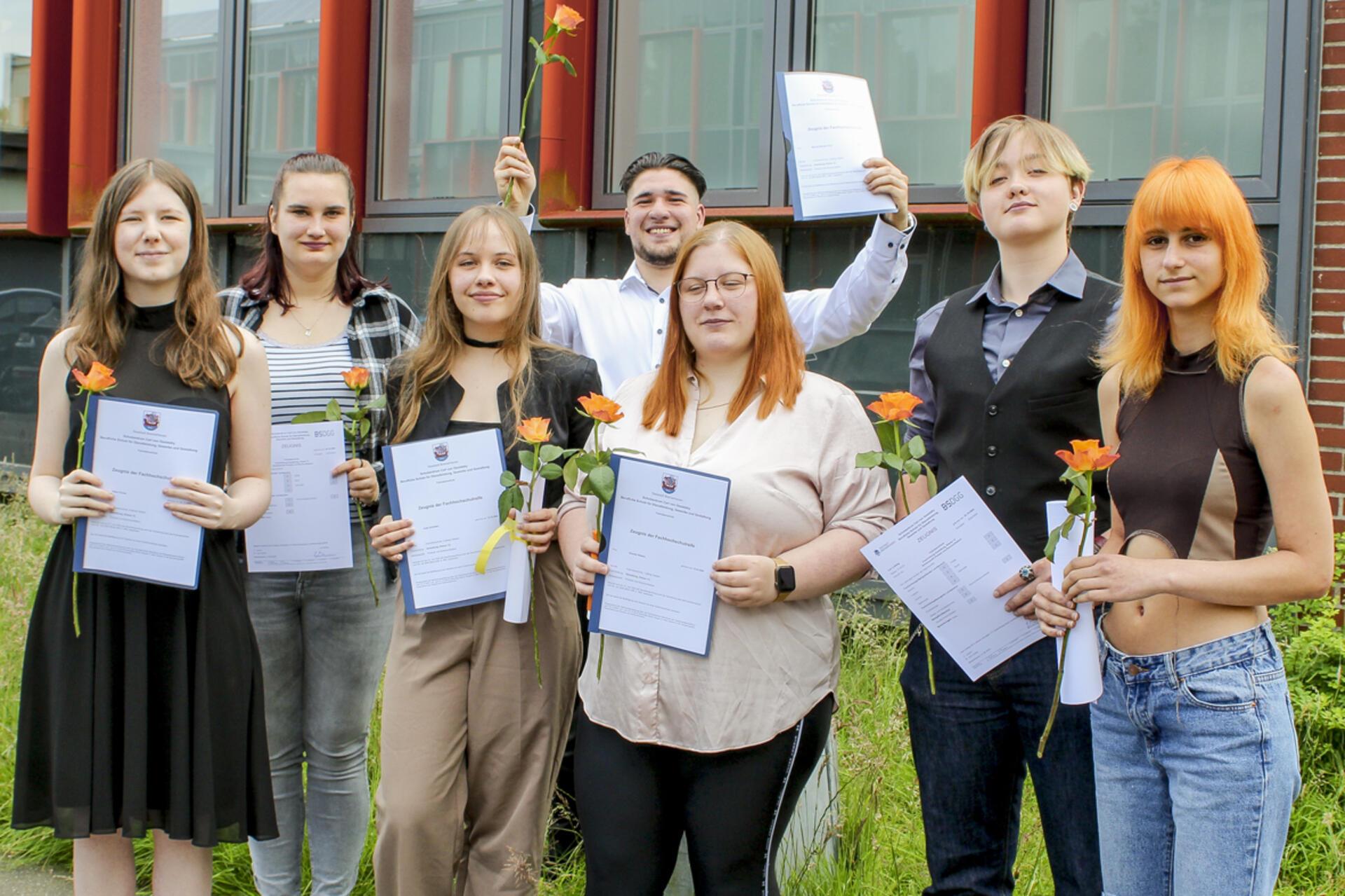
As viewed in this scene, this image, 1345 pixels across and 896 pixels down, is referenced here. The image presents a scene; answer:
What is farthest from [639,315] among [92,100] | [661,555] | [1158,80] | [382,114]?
[92,100]

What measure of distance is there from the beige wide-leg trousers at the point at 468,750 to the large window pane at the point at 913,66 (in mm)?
3366

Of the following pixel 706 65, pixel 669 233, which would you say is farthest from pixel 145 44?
pixel 669 233

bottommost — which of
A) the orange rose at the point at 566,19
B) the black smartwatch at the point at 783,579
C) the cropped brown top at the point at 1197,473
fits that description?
the black smartwatch at the point at 783,579

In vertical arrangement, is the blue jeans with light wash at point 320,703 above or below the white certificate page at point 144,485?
below

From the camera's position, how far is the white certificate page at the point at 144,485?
9.91 feet

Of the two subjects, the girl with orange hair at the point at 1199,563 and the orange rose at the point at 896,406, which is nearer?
the girl with orange hair at the point at 1199,563

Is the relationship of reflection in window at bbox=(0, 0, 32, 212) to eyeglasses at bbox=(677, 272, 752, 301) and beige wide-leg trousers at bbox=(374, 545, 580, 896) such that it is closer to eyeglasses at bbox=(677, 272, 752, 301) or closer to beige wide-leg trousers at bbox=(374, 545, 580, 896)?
beige wide-leg trousers at bbox=(374, 545, 580, 896)

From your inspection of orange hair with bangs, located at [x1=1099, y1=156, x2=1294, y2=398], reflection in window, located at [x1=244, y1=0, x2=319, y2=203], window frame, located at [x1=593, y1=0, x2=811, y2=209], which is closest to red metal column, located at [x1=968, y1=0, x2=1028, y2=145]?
window frame, located at [x1=593, y1=0, x2=811, y2=209]

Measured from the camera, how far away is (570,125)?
6.47 m

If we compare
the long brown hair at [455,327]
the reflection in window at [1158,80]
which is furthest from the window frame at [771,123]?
the long brown hair at [455,327]

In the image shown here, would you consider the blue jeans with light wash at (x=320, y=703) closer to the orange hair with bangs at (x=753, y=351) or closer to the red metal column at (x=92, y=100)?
the orange hair with bangs at (x=753, y=351)

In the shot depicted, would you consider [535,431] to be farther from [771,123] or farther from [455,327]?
[771,123]

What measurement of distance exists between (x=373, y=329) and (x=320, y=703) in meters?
1.03

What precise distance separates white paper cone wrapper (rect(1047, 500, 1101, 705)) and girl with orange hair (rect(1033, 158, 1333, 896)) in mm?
29
